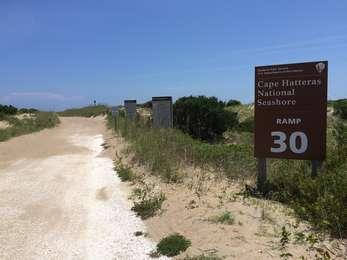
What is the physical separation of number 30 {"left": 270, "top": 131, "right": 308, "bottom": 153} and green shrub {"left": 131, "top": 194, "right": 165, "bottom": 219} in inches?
79.7

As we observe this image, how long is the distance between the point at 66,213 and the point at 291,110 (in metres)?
3.95

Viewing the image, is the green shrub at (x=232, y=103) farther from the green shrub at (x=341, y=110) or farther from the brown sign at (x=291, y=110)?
the brown sign at (x=291, y=110)

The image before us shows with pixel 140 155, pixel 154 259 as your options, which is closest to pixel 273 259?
pixel 154 259

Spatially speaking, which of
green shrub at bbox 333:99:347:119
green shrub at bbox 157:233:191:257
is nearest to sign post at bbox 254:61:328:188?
green shrub at bbox 157:233:191:257

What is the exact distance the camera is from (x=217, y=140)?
21.9 metres

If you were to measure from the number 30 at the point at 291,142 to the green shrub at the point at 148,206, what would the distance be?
2025mm

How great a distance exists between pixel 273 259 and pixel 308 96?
3291 millimetres

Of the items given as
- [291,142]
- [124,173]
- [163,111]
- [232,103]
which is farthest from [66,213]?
[232,103]

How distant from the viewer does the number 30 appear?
7.78m

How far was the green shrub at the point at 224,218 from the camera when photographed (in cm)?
654

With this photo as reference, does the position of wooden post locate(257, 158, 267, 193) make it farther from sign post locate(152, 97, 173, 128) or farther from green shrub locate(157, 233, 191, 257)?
sign post locate(152, 97, 173, 128)

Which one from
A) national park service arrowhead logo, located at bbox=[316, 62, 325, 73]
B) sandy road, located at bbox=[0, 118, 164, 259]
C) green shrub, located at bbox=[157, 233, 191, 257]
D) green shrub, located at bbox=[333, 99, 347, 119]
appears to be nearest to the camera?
green shrub, located at bbox=[157, 233, 191, 257]

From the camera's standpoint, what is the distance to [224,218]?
663cm

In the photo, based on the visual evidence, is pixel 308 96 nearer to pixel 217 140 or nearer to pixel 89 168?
pixel 89 168
